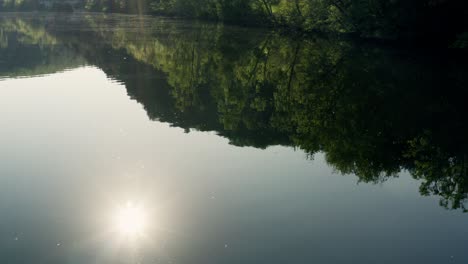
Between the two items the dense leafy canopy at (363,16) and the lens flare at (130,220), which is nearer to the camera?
the lens flare at (130,220)

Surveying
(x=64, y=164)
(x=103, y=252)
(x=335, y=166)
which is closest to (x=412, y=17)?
(x=335, y=166)

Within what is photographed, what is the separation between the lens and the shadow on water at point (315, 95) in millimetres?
25469

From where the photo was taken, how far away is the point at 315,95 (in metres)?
38.3

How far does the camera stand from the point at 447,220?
18.8m

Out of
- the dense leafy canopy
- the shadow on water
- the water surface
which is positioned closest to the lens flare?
the water surface

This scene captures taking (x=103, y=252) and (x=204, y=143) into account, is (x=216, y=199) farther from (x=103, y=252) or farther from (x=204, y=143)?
(x=204, y=143)

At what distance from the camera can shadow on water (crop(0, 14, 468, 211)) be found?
25469 millimetres

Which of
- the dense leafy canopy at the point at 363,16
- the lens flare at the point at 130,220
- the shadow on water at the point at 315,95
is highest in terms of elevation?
the dense leafy canopy at the point at 363,16

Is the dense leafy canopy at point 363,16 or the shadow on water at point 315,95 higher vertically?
the dense leafy canopy at point 363,16

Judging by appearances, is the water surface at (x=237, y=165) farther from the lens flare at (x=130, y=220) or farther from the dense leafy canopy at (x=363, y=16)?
the dense leafy canopy at (x=363, y=16)

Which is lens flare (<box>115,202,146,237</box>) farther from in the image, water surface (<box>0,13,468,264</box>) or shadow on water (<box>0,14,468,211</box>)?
shadow on water (<box>0,14,468,211</box>)

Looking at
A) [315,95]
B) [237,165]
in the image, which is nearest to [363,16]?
[315,95]

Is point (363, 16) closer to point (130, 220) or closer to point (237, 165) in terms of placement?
point (237, 165)

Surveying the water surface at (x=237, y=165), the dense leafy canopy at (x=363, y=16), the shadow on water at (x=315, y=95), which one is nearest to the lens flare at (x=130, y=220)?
the water surface at (x=237, y=165)
